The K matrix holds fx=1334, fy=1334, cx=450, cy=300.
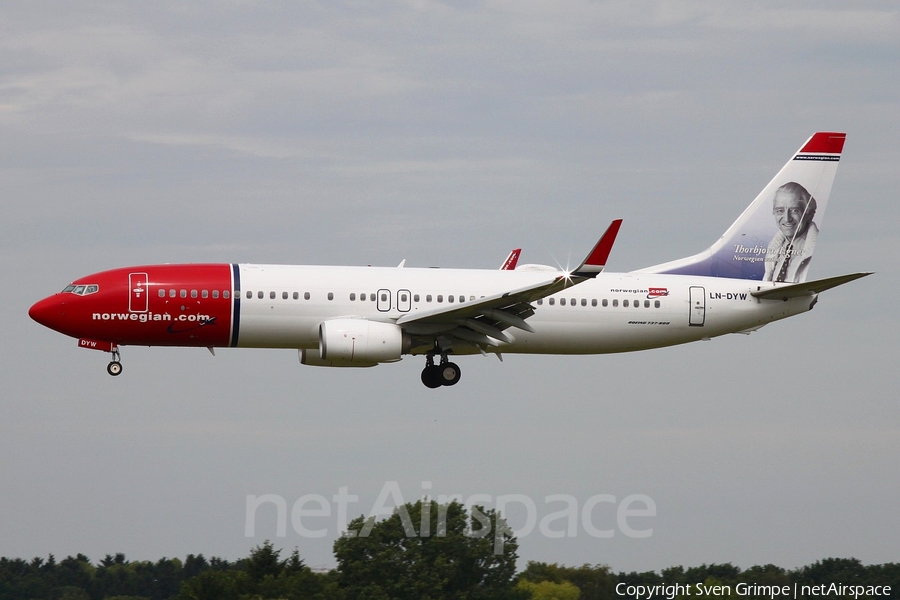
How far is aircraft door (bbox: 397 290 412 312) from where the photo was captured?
1882 inches

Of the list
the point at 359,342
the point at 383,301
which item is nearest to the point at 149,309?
the point at 359,342

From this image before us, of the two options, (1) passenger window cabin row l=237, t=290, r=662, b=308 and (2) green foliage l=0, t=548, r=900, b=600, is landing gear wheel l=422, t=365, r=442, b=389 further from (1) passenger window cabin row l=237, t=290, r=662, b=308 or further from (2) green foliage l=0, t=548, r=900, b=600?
(2) green foliage l=0, t=548, r=900, b=600

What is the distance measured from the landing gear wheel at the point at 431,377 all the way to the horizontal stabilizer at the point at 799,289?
12.7 meters

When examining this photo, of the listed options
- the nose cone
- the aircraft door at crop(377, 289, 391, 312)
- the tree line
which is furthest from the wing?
the tree line

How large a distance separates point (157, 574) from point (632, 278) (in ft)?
312

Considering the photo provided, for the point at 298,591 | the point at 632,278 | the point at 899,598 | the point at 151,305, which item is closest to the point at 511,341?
the point at 632,278

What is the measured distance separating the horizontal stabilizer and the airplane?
7cm

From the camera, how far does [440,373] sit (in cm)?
4953

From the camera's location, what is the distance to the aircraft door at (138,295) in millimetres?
46062

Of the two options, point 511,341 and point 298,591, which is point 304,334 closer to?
point 511,341

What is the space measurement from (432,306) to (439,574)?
36165 mm

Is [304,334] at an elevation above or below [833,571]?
above

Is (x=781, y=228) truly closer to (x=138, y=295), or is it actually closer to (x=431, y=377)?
(x=431, y=377)

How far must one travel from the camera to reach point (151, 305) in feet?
151
